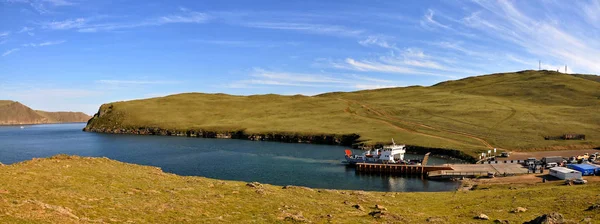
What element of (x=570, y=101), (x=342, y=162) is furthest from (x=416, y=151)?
(x=570, y=101)

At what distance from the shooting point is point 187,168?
85.1 m

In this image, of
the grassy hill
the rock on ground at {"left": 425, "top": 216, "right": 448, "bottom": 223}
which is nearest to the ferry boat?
the grassy hill

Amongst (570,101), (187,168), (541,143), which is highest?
(570,101)

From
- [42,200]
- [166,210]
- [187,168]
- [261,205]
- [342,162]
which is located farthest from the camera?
[342,162]

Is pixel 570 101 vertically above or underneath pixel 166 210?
above

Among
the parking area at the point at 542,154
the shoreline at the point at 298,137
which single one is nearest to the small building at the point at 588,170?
the parking area at the point at 542,154

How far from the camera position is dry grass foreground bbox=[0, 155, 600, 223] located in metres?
25.7

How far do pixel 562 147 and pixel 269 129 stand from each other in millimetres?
104064

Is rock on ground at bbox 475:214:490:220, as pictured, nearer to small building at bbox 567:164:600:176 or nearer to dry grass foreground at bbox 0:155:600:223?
dry grass foreground at bbox 0:155:600:223

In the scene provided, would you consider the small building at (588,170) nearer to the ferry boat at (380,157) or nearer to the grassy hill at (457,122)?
the ferry boat at (380,157)

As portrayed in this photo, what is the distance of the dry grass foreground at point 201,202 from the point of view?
25.7 m

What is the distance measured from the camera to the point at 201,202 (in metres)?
32.5

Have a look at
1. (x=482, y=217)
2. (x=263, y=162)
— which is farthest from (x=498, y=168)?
(x=482, y=217)

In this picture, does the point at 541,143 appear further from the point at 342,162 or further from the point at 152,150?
the point at 152,150
